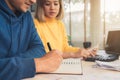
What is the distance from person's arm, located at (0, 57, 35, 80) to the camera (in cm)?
85

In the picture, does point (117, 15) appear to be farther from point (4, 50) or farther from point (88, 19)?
point (4, 50)

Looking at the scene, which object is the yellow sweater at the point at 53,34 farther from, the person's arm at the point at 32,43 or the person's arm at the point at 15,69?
the person's arm at the point at 15,69

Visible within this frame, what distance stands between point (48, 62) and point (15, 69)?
19 cm

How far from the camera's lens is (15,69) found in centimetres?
85

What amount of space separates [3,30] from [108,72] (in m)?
0.55

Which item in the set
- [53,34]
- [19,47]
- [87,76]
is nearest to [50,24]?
[53,34]

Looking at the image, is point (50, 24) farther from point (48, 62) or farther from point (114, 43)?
point (48, 62)

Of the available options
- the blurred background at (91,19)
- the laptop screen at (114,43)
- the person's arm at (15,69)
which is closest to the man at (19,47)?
the person's arm at (15,69)

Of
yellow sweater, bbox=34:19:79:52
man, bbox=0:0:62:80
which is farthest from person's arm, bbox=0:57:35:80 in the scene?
yellow sweater, bbox=34:19:79:52

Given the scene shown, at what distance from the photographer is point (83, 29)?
4.98m

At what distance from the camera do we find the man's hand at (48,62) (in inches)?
37.0

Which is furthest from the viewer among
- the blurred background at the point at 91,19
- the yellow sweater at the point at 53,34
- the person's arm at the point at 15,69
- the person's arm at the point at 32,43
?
the blurred background at the point at 91,19

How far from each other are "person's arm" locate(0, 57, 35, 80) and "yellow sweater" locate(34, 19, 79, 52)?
0.74 m

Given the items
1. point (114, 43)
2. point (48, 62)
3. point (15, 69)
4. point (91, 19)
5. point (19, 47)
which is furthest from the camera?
point (91, 19)
